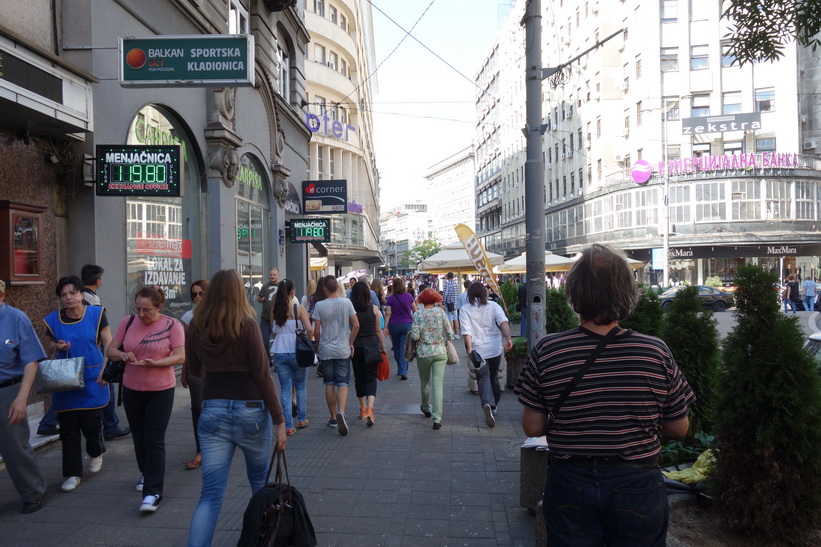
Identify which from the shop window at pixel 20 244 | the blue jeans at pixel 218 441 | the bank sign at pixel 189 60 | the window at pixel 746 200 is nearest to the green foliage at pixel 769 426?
the blue jeans at pixel 218 441

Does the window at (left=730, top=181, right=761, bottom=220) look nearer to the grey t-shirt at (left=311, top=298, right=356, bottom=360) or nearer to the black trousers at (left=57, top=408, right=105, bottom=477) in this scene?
the grey t-shirt at (left=311, top=298, right=356, bottom=360)

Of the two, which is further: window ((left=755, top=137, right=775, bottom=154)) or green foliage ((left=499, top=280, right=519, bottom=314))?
window ((left=755, top=137, right=775, bottom=154))

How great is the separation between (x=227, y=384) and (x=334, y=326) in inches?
148

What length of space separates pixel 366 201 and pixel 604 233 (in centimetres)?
1855

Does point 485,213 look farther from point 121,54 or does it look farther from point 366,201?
point 121,54

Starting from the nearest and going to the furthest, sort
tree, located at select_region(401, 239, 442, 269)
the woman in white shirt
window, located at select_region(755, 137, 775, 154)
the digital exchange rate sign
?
the woman in white shirt → the digital exchange rate sign → window, located at select_region(755, 137, 775, 154) → tree, located at select_region(401, 239, 442, 269)

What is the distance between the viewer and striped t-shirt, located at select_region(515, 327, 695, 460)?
256 cm

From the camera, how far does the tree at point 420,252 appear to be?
415ft

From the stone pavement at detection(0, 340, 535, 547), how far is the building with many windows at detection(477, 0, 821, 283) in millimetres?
39374

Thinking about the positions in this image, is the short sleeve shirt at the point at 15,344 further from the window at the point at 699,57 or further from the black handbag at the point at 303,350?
the window at the point at 699,57

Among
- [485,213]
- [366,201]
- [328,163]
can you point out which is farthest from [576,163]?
[485,213]

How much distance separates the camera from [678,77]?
151 feet

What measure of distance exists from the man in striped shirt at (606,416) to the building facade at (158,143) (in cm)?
632

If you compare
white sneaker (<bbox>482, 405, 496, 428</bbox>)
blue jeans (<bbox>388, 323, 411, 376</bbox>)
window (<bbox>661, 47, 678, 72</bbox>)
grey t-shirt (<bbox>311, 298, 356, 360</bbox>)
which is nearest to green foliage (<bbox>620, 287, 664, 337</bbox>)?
white sneaker (<bbox>482, 405, 496, 428</bbox>)
